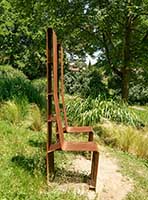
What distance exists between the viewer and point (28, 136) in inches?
274

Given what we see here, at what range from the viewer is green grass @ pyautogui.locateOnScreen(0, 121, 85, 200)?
13.8ft

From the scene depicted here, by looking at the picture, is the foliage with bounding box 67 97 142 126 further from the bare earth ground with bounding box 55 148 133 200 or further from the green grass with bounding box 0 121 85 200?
the bare earth ground with bounding box 55 148 133 200

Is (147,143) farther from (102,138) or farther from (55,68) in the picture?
(55,68)

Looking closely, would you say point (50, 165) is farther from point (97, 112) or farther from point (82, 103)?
point (82, 103)

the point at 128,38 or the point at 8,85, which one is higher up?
the point at 128,38

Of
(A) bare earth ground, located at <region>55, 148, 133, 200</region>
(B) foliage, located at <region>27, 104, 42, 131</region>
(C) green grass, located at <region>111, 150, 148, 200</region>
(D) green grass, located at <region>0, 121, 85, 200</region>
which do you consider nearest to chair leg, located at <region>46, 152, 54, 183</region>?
(D) green grass, located at <region>0, 121, 85, 200</region>

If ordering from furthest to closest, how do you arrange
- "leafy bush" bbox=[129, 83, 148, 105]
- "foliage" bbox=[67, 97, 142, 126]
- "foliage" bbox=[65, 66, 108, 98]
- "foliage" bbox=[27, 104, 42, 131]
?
"leafy bush" bbox=[129, 83, 148, 105], "foliage" bbox=[65, 66, 108, 98], "foliage" bbox=[67, 97, 142, 126], "foliage" bbox=[27, 104, 42, 131]

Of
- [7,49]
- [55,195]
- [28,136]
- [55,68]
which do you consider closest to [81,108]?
[28,136]

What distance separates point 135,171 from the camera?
20.6 ft

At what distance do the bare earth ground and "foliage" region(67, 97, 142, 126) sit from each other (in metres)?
2.56

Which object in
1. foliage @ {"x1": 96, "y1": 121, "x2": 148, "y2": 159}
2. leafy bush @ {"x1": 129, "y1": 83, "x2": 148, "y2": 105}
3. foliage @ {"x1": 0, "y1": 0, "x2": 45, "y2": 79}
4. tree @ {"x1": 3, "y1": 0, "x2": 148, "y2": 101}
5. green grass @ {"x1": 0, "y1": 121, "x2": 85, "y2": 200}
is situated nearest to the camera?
green grass @ {"x1": 0, "y1": 121, "x2": 85, "y2": 200}

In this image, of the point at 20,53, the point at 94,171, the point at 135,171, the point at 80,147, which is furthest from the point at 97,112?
the point at 20,53

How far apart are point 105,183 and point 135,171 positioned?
38.1 inches

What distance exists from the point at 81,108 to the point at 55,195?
5.89 meters
